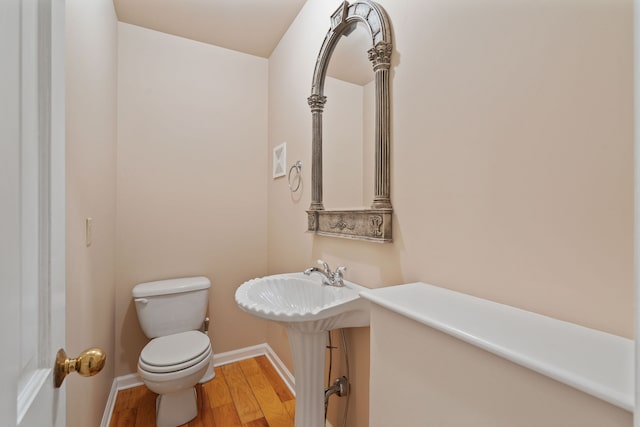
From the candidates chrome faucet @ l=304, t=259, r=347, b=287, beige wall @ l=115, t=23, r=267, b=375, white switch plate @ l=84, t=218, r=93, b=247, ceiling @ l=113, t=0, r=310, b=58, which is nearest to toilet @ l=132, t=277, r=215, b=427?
beige wall @ l=115, t=23, r=267, b=375

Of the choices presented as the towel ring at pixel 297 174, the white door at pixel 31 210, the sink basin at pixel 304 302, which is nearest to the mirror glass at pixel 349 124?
the towel ring at pixel 297 174

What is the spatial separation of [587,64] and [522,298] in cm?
56

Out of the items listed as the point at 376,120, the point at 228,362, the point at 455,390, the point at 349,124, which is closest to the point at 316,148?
the point at 349,124

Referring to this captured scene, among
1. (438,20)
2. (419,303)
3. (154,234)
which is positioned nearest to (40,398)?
(419,303)

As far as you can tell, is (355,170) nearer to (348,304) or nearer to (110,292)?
(348,304)

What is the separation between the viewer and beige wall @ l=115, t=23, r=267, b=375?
80.0 inches

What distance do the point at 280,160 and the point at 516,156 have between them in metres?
1.67

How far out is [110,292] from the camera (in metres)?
1.84

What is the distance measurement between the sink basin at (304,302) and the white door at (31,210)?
647 millimetres

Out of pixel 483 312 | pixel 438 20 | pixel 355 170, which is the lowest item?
pixel 483 312

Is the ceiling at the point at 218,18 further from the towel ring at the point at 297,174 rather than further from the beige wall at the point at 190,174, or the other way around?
the towel ring at the point at 297,174

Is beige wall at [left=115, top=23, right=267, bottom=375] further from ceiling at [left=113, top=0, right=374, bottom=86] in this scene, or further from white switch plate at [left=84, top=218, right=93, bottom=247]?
white switch plate at [left=84, top=218, right=93, bottom=247]

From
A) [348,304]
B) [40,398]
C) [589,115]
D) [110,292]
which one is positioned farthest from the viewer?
[110,292]

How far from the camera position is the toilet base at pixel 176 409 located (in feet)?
5.30
